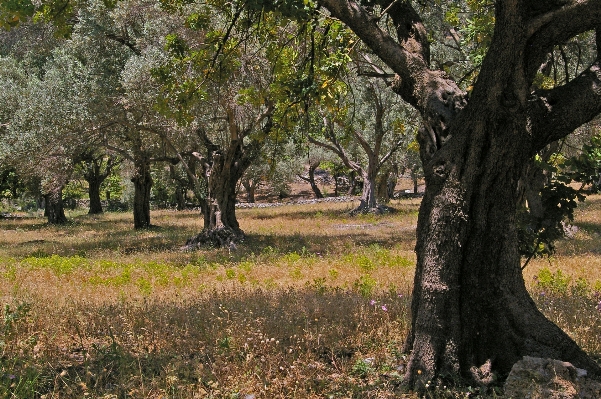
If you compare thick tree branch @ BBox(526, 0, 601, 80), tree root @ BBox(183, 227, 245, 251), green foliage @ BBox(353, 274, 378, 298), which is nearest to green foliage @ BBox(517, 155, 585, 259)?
thick tree branch @ BBox(526, 0, 601, 80)

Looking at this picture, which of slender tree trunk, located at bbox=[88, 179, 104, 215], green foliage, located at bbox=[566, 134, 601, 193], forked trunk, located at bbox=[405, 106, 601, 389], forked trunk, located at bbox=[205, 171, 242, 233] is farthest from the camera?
slender tree trunk, located at bbox=[88, 179, 104, 215]

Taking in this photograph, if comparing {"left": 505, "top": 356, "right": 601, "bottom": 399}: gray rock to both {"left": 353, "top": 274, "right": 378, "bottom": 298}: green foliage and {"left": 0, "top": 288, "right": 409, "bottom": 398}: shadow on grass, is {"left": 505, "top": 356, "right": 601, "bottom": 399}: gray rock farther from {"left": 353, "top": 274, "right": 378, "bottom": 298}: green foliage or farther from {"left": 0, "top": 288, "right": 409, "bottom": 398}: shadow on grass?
{"left": 353, "top": 274, "right": 378, "bottom": 298}: green foliage

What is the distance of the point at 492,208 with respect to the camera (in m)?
4.39

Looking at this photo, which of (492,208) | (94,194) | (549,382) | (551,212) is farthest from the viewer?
(94,194)

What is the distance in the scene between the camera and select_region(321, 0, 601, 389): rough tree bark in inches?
168

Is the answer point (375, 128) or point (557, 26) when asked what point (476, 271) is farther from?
point (375, 128)

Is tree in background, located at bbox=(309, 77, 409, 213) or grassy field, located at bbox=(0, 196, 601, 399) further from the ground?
tree in background, located at bbox=(309, 77, 409, 213)

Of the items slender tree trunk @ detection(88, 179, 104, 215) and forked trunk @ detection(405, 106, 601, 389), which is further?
slender tree trunk @ detection(88, 179, 104, 215)

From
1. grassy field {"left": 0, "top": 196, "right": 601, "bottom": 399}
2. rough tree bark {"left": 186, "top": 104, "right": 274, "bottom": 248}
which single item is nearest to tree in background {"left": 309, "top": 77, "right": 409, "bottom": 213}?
rough tree bark {"left": 186, "top": 104, "right": 274, "bottom": 248}

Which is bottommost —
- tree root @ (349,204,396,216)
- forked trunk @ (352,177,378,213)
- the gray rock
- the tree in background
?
the gray rock

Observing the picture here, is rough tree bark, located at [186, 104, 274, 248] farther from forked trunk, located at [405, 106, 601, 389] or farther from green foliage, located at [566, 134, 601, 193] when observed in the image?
forked trunk, located at [405, 106, 601, 389]

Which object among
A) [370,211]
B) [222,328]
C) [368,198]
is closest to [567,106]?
[222,328]

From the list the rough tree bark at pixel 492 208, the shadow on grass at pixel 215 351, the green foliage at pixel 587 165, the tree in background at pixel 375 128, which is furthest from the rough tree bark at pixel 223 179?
the rough tree bark at pixel 492 208

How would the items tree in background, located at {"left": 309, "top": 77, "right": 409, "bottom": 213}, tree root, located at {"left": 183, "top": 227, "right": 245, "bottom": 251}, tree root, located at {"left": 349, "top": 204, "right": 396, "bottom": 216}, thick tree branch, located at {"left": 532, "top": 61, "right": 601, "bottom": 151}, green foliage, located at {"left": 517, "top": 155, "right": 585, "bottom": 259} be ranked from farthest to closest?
tree root, located at {"left": 349, "top": 204, "right": 396, "bottom": 216} → tree in background, located at {"left": 309, "top": 77, "right": 409, "bottom": 213} → tree root, located at {"left": 183, "top": 227, "right": 245, "bottom": 251} → green foliage, located at {"left": 517, "top": 155, "right": 585, "bottom": 259} → thick tree branch, located at {"left": 532, "top": 61, "right": 601, "bottom": 151}
